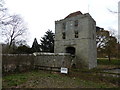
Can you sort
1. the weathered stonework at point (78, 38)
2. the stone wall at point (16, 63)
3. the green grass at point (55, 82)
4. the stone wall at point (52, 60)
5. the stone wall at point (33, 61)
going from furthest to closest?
the weathered stonework at point (78, 38), the stone wall at point (52, 60), the stone wall at point (33, 61), the stone wall at point (16, 63), the green grass at point (55, 82)

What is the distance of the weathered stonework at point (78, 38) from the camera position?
75.6 ft

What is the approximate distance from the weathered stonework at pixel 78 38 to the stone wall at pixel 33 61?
246 cm

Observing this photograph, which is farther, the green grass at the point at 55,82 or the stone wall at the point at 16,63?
the stone wall at the point at 16,63

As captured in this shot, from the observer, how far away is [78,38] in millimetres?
24109

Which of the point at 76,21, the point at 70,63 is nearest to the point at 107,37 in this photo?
the point at 76,21

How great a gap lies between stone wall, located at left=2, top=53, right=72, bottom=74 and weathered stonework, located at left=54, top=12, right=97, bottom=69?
8.06ft

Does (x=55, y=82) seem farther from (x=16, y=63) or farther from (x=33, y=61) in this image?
(x=33, y=61)

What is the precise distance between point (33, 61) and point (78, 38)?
8344mm

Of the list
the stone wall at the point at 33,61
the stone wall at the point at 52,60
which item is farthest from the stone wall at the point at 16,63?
the stone wall at the point at 52,60

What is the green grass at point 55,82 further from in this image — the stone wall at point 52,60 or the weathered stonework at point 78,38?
the weathered stonework at point 78,38

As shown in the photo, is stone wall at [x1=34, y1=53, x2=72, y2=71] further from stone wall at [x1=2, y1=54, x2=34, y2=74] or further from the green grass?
the green grass

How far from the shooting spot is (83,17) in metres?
23.8

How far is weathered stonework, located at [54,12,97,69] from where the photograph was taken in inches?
907

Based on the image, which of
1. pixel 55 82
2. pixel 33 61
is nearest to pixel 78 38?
pixel 33 61
